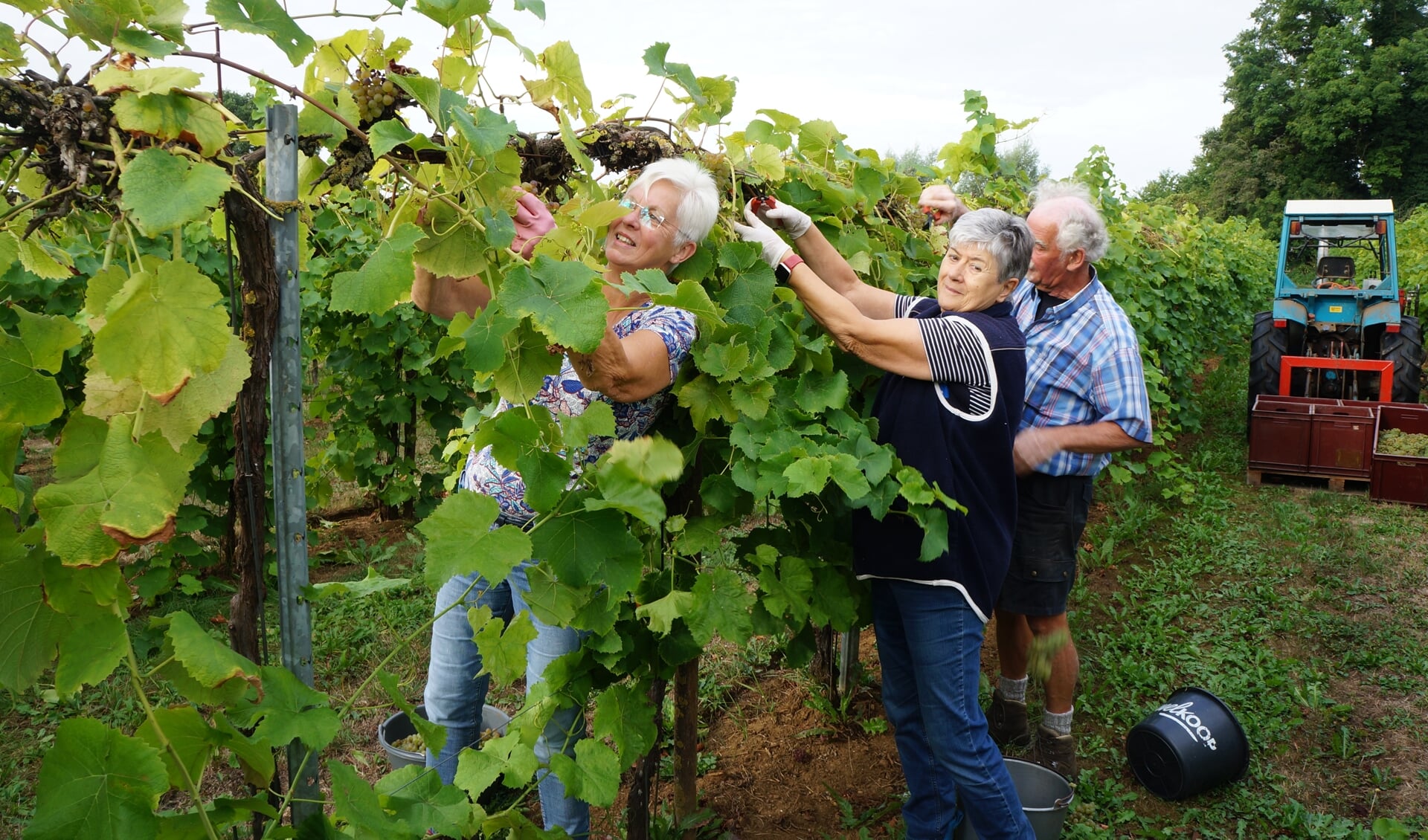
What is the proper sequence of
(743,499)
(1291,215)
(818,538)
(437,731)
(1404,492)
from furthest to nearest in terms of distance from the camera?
(1291,215)
(1404,492)
(818,538)
(743,499)
(437,731)

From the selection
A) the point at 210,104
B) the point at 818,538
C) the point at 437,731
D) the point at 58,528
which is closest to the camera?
the point at 58,528

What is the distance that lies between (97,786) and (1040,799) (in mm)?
2507

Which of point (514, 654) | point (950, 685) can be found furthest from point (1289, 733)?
point (514, 654)

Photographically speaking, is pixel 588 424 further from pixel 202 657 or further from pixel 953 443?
pixel 953 443

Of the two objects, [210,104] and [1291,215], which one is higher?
[1291,215]

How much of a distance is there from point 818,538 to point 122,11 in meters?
1.71

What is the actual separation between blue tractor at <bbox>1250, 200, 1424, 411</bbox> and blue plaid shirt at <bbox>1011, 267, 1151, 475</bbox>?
5.43m

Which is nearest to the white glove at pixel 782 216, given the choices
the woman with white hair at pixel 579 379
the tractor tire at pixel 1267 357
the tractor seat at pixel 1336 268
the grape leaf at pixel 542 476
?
the woman with white hair at pixel 579 379

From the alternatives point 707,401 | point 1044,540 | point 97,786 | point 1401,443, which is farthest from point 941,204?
point 1401,443

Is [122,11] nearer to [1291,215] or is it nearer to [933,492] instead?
[933,492]

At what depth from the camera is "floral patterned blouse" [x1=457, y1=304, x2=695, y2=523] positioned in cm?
184

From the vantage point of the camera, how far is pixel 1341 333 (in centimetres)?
822

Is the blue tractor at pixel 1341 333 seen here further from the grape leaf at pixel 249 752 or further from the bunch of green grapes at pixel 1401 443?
the grape leaf at pixel 249 752

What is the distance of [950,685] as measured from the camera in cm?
221
